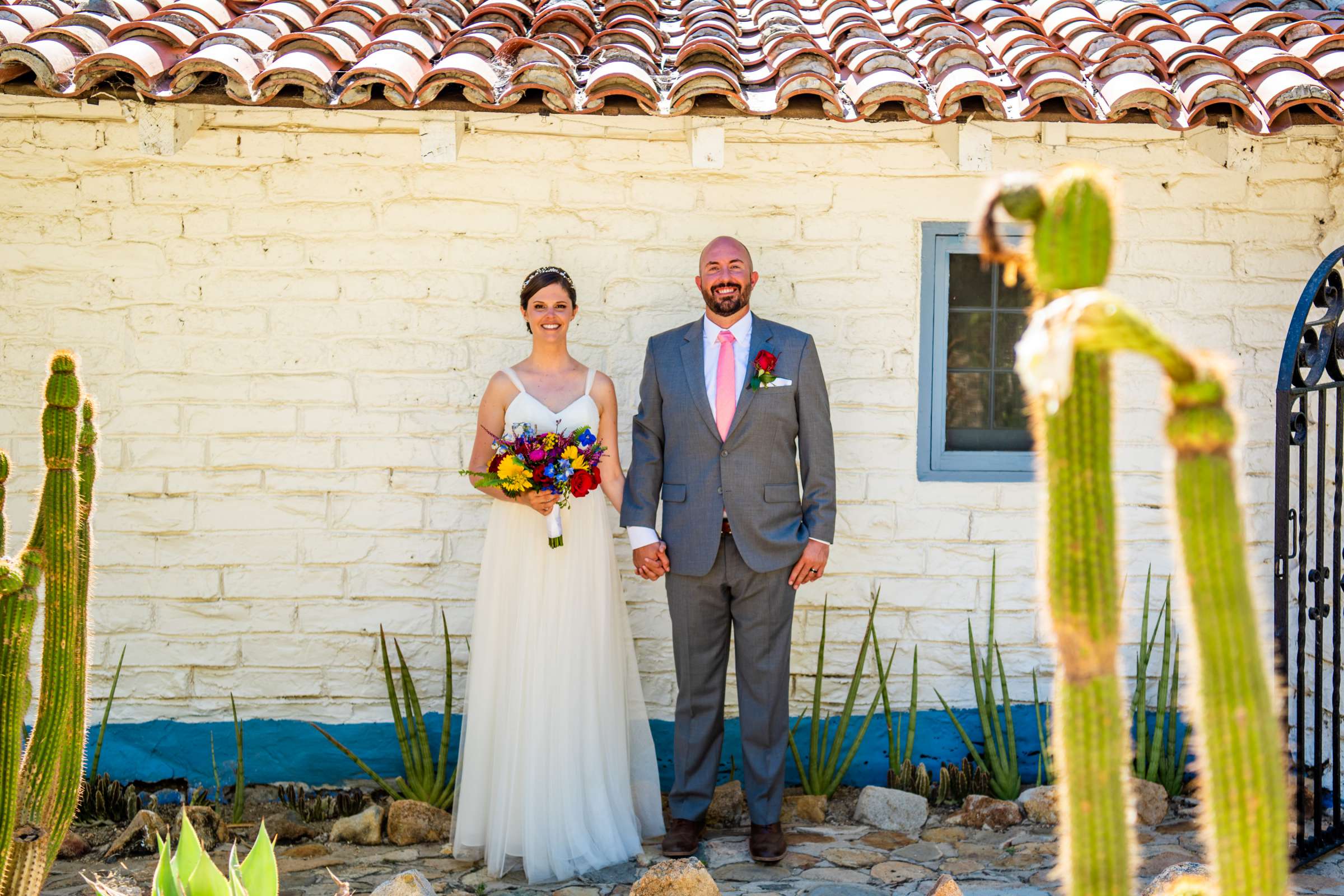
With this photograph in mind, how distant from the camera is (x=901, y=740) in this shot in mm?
5395

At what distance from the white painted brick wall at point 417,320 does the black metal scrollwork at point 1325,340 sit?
997mm

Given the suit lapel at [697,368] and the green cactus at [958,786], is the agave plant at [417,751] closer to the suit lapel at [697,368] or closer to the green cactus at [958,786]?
the suit lapel at [697,368]

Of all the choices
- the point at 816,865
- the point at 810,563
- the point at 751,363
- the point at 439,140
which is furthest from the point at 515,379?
the point at 816,865

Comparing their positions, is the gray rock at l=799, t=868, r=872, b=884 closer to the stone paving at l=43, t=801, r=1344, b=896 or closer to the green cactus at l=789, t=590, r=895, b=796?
the stone paving at l=43, t=801, r=1344, b=896

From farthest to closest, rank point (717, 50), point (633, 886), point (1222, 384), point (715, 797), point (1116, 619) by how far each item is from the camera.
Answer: point (715, 797) < point (717, 50) < point (633, 886) < point (1116, 619) < point (1222, 384)

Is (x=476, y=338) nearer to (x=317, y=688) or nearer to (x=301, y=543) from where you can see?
(x=301, y=543)

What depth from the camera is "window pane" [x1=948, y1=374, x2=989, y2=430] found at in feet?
17.9

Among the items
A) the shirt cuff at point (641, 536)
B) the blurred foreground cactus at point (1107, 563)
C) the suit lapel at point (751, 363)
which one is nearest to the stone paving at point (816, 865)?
the shirt cuff at point (641, 536)

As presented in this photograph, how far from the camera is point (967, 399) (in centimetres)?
546

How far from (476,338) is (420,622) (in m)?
1.26

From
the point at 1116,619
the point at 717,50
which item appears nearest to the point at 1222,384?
the point at 1116,619

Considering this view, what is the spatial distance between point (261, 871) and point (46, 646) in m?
0.77

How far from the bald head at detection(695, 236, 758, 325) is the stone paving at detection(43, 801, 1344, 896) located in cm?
212

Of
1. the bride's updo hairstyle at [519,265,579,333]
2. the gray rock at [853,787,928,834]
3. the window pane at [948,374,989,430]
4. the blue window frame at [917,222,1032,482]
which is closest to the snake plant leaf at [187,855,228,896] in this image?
the bride's updo hairstyle at [519,265,579,333]
